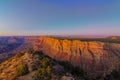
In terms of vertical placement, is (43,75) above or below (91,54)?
above

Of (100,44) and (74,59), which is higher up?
(100,44)

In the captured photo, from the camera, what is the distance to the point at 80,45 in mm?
85312

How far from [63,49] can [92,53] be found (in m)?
20.7

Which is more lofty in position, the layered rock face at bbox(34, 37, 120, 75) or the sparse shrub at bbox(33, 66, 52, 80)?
the sparse shrub at bbox(33, 66, 52, 80)

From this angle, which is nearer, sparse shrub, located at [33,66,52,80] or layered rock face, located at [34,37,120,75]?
sparse shrub, located at [33,66,52,80]

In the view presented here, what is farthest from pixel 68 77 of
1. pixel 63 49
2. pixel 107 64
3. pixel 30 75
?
pixel 63 49

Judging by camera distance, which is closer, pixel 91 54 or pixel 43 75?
pixel 43 75

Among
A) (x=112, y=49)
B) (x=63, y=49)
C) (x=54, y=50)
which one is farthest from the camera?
(x=54, y=50)

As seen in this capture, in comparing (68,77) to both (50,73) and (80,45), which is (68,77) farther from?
(80,45)

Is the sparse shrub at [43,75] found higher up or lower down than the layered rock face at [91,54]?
higher up

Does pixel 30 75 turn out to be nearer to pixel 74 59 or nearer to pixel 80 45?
pixel 74 59

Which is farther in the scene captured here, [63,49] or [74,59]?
[63,49]

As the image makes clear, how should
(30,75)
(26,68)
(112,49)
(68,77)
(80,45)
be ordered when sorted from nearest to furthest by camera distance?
1. (68,77)
2. (30,75)
3. (26,68)
4. (112,49)
5. (80,45)

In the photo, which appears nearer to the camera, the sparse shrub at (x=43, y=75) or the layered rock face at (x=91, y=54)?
the sparse shrub at (x=43, y=75)
